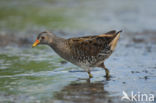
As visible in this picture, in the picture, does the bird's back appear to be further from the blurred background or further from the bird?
the blurred background

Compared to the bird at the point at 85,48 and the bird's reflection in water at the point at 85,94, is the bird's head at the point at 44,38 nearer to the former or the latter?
the bird at the point at 85,48

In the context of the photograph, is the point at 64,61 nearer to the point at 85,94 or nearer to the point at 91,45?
the point at 91,45

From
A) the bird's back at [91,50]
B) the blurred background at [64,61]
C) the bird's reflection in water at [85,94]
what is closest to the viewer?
the bird's reflection in water at [85,94]

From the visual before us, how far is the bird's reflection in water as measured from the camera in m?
6.19

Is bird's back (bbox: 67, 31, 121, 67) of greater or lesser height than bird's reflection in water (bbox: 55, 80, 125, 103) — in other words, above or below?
above

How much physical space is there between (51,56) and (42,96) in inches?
158

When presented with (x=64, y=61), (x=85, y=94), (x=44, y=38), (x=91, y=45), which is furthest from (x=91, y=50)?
(x=64, y=61)

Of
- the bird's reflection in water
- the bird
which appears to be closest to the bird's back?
the bird

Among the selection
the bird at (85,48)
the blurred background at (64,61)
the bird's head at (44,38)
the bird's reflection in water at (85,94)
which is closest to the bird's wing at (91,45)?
the bird at (85,48)

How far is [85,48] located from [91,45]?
0.16 metres

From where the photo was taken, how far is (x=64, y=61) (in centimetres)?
977

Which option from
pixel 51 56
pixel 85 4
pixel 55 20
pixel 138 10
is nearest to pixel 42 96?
pixel 51 56

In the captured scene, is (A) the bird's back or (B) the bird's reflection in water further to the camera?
(A) the bird's back

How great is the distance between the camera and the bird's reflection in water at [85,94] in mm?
6188
